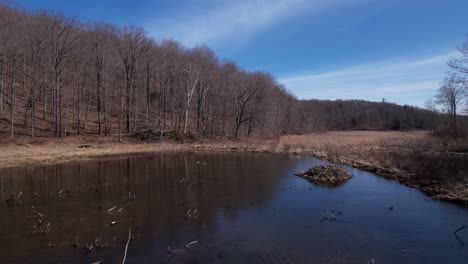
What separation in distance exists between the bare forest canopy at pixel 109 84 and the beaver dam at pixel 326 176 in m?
25.8

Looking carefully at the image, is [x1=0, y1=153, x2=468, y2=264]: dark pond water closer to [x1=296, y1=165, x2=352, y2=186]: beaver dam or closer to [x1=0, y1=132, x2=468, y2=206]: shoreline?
[x1=296, y1=165, x2=352, y2=186]: beaver dam

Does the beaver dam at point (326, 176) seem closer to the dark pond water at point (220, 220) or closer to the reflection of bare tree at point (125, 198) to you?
the dark pond water at point (220, 220)

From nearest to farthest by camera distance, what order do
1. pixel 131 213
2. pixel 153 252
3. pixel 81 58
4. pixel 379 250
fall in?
1. pixel 153 252
2. pixel 379 250
3. pixel 131 213
4. pixel 81 58

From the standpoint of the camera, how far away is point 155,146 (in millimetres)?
40094

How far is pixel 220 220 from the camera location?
12586 millimetres

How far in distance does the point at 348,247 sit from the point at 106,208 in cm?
912

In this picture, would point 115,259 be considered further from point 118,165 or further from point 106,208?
point 118,165

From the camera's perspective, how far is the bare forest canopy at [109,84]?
126 ft

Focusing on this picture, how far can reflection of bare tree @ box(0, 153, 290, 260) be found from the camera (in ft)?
35.8

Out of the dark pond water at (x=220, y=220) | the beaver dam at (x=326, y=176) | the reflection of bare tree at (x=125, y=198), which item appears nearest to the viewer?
Result: the dark pond water at (x=220, y=220)

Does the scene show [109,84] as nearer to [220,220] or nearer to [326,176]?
[326,176]

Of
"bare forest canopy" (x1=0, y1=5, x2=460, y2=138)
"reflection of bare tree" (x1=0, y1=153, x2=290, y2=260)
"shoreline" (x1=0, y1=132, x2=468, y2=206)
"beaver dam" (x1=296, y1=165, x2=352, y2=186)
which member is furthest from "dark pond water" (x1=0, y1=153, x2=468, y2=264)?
"bare forest canopy" (x1=0, y1=5, x2=460, y2=138)

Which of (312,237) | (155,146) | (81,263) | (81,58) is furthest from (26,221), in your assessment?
(81,58)

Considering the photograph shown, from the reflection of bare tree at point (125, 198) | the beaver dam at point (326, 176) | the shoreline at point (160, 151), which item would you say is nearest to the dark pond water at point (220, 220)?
the reflection of bare tree at point (125, 198)
